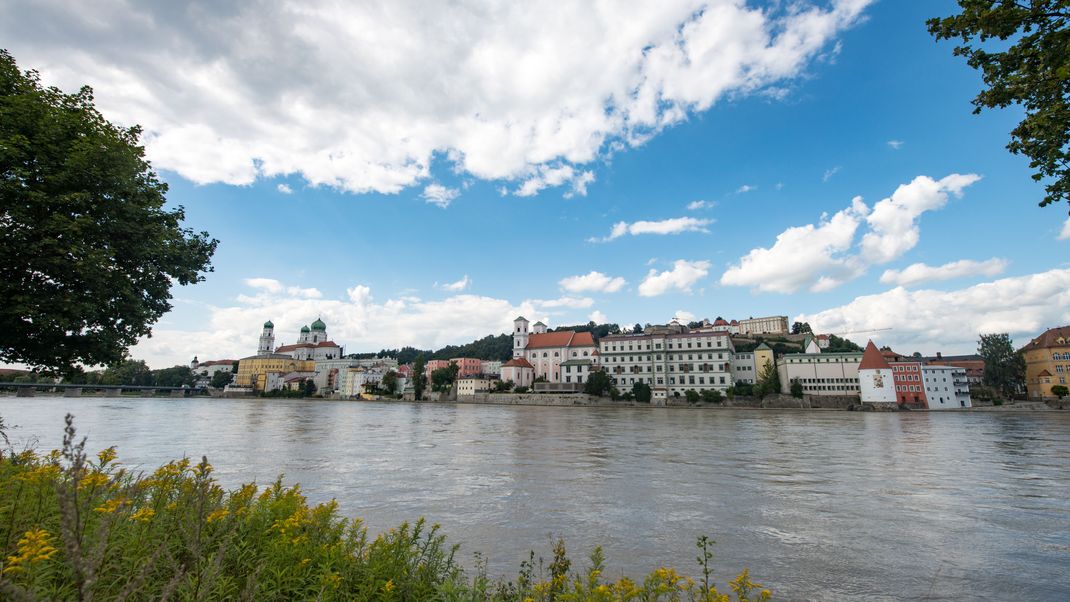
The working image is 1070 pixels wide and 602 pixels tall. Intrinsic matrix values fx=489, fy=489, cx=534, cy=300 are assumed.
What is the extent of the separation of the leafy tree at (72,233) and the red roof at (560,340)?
4424 inches

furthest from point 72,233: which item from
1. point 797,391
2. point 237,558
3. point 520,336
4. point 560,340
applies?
point 520,336

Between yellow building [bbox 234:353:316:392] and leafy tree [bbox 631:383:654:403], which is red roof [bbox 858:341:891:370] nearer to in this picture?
leafy tree [bbox 631:383:654:403]

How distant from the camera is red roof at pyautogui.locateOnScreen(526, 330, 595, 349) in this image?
123938 millimetres

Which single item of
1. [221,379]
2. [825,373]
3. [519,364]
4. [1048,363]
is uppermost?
[519,364]

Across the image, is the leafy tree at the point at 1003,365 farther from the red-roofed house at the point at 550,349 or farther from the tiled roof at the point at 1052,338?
the red-roofed house at the point at 550,349

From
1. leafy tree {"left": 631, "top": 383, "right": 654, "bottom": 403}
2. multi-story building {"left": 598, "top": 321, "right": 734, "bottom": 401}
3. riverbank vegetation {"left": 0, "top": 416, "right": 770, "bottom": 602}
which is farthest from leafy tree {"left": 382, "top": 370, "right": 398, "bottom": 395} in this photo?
riverbank vegetation {"left": 0, "top": 416, "right": 770, "bottom": 602}

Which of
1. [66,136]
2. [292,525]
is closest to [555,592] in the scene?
[292,525]

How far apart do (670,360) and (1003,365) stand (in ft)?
212

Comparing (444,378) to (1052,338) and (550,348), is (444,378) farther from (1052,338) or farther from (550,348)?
(1052,338)

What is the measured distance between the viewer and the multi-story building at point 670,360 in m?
99.2

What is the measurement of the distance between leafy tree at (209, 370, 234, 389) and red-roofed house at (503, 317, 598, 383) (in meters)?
117

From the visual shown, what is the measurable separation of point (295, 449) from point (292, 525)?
2089 cm

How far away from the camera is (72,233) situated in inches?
399

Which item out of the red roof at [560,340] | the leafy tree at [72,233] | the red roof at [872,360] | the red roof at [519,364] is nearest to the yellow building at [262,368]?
the red roof at [519,364]
